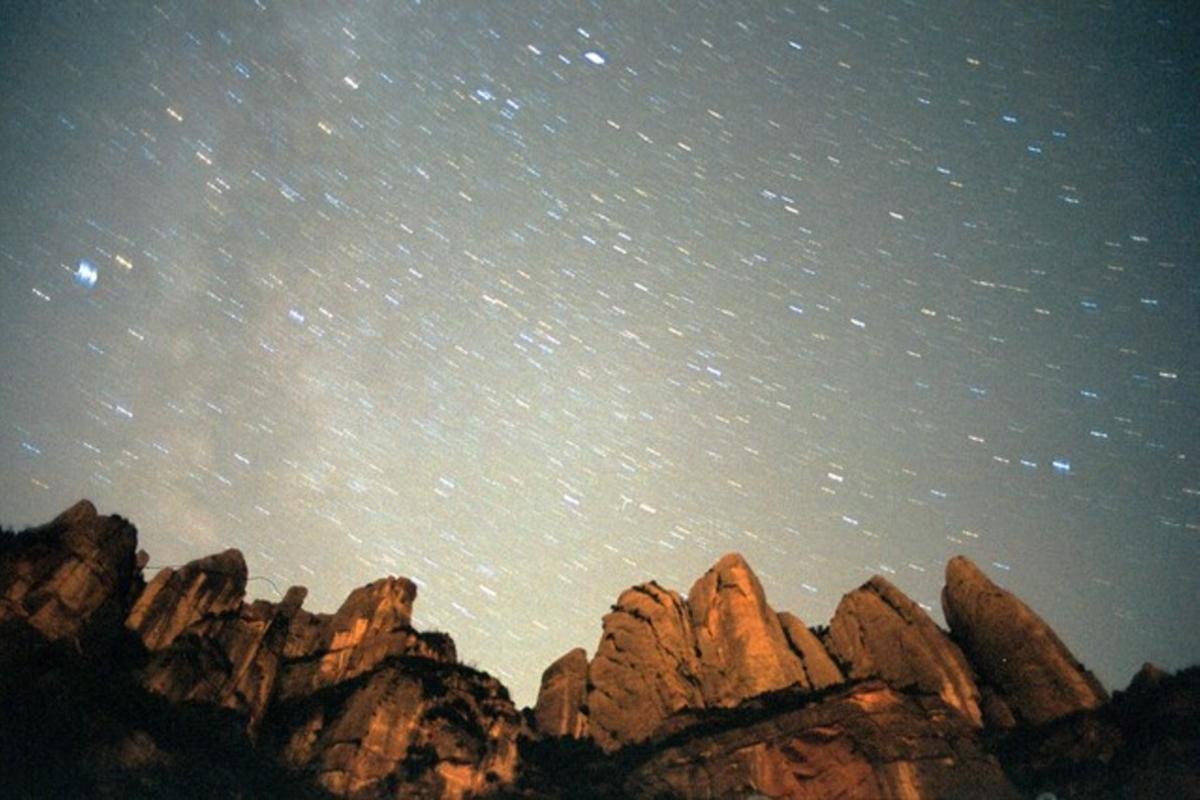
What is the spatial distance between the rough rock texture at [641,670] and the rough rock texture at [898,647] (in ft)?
36.3

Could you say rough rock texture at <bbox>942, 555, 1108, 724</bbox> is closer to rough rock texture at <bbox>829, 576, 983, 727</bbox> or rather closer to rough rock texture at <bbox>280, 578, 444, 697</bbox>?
rough rock texture at <bbox>829, 576, 983, 727</bbox>

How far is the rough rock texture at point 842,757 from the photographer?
27.8m

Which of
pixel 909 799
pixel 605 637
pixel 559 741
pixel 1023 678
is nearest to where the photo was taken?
pixel 909 799

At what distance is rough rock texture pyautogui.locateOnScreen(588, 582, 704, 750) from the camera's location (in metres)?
41.6

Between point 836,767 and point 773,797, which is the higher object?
point 836,767

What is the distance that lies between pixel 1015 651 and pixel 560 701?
29.7 m

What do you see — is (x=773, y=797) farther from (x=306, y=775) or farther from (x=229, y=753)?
(x=229, y=753)

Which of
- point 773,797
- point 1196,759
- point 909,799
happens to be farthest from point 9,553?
point 1196,759

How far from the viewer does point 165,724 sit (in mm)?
34531

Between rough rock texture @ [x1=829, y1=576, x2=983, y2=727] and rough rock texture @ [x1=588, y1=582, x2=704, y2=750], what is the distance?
11.1 meters

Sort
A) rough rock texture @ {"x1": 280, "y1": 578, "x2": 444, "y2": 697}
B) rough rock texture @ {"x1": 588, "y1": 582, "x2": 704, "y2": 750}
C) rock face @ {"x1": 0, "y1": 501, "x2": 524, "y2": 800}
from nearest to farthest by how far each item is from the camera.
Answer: rock face @ {"x1": 0, "y1": 501, "x2": 524, "y2": 800} → rough rock texture @ {"x1": 588, "y1": 582, "x2": 704, "y2": 750} → rough rock texture @ {"x1": 280, "y1": 578, "x2": 444, "y2": 697}

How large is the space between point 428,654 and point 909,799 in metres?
32.7

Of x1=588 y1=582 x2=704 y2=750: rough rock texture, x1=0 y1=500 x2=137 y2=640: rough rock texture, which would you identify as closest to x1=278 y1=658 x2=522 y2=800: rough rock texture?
x1=588 y1=582 x2=704 y2=750: rough rock texture

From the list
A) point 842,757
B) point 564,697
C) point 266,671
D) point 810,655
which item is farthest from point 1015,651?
point 266,671
